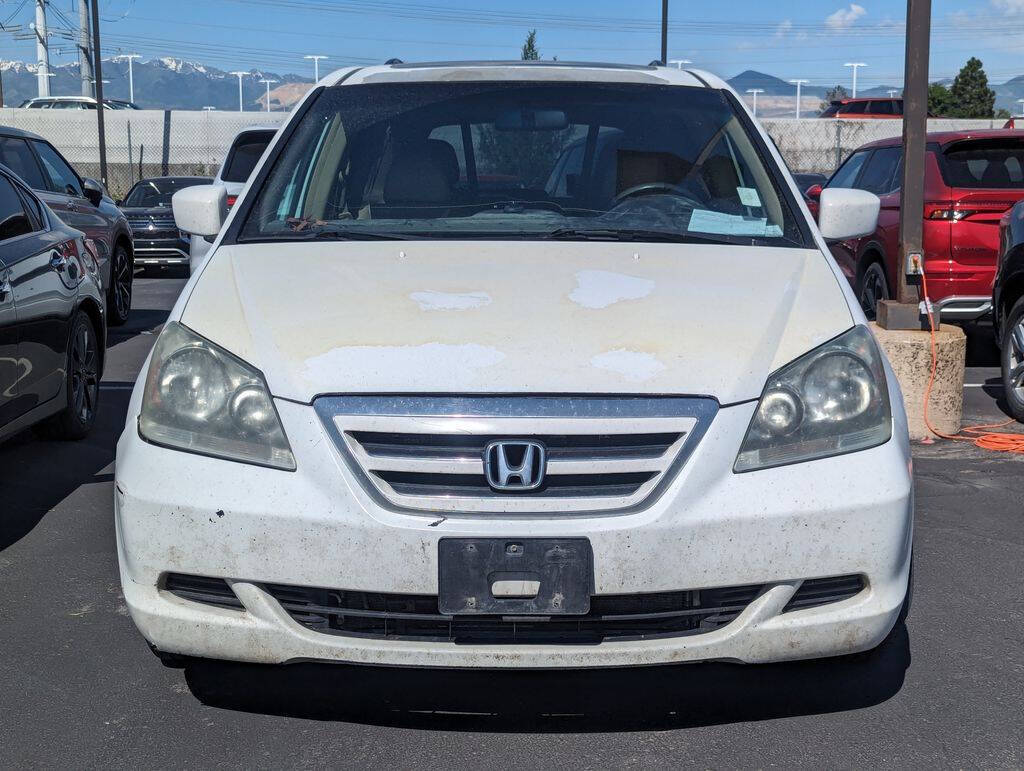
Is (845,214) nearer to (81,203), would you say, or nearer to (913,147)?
(913,147)

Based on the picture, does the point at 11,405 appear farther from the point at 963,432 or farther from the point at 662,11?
the point at 662,11

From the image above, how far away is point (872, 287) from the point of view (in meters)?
9.70

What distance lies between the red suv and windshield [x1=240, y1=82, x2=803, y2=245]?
4.59 meters

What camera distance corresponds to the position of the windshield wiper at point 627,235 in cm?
374

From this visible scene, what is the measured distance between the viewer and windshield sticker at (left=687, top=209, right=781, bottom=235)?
382 centimetres

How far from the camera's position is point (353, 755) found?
3.04 meters

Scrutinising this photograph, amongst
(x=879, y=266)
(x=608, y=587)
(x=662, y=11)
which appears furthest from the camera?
(x=662, y=11)

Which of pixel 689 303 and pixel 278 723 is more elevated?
pixel 689 303

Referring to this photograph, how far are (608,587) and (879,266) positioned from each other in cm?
734

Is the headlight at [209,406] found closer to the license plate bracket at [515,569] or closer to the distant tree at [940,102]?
the license plate bracket at [515,569]

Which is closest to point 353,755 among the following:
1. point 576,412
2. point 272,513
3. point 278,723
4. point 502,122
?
point 278,723

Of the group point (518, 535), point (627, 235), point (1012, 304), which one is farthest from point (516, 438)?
point (1012, 304)

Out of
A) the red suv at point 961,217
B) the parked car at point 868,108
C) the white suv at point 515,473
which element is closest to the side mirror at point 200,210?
the white suv at point 515,473

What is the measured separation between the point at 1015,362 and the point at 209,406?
564 cm
